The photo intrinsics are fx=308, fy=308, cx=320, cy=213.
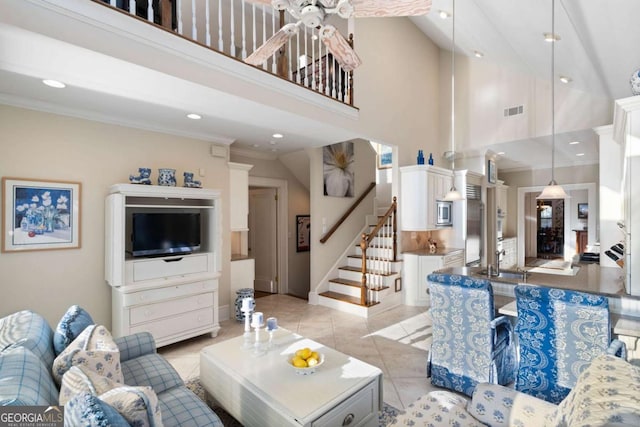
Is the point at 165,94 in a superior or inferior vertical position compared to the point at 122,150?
superior

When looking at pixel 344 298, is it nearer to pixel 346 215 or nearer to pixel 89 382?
pixel 346 215

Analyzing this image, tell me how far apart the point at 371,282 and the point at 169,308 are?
2900 millimetres

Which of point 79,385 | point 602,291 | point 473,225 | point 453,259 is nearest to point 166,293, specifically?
point 79,385

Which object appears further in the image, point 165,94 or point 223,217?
point 223,217

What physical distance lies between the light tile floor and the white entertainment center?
30cm

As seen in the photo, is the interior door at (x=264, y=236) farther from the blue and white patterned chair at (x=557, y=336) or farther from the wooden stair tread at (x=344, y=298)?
the blue and white patterned chair at (x=557, y=336)

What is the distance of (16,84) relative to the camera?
2510mm

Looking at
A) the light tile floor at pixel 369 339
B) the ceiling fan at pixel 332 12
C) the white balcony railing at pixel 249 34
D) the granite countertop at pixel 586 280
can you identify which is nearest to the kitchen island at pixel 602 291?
the granite countertop at pixel 586 280

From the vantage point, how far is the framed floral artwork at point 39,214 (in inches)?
109

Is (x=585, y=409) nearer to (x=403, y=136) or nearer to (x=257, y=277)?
(x=403, y=136)

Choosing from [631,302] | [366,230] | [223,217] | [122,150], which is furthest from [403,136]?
[122,150]

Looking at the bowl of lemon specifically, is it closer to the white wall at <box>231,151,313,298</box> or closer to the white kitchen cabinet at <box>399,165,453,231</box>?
the white kitchen cabinet at <box>399,165,453,231</box>

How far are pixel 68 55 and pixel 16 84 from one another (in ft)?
2.92

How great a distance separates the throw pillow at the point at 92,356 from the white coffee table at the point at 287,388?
667mm
